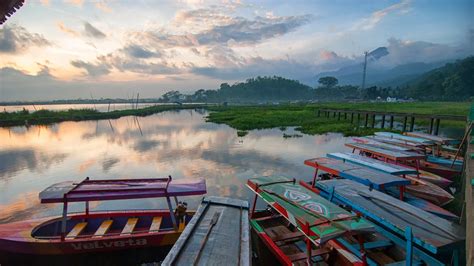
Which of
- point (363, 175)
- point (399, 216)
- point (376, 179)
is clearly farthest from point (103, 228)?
point (376, 179)

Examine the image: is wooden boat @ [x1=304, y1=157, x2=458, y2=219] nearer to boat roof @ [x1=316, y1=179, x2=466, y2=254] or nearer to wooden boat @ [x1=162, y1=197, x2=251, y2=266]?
boat roof @ [x1=316, y1=179, x2=466, y2=254]

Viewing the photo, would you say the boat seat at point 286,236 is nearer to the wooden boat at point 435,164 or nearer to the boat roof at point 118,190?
the boat roof at point 118,190

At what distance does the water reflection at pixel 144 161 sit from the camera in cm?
1234

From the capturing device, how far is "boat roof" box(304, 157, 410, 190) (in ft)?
23.6

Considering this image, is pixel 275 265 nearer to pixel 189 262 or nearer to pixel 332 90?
pixel 189 262

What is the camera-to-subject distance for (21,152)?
883 inches

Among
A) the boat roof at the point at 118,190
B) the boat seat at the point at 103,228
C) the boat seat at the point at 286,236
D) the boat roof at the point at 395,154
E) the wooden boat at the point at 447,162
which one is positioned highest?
the boat roof at the point at 395,154

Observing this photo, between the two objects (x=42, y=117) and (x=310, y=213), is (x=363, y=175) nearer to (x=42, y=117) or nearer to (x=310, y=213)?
(x=310, y=213)

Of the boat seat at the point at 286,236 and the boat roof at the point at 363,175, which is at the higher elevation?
the boat roof at the point at 363,175

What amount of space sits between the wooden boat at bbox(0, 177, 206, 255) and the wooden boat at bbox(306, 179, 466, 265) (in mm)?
3976

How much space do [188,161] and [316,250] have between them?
533 inches

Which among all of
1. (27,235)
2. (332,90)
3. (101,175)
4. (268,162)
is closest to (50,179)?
(101,175)

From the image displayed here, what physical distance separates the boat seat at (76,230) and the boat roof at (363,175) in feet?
26.6

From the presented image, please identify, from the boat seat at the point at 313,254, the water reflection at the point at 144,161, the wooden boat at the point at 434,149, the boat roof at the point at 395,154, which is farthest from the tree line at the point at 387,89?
the boat seat at the point at 313,254
